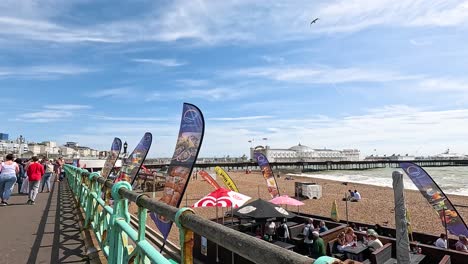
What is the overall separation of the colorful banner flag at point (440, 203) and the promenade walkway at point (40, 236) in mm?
8974

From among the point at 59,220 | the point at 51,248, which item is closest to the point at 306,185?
the point at 59,220

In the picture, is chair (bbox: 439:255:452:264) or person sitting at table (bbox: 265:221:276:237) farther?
person sitting at table (bbox: 265:221:276:237)

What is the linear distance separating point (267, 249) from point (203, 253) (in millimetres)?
8576

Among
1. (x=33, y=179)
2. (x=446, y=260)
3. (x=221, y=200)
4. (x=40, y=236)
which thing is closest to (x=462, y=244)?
(x=446, y=260)

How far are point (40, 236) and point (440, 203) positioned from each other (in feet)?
32.1

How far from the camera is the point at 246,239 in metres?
1.21

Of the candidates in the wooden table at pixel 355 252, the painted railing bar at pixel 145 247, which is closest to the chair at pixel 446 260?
the wooden table at pixel 355 252

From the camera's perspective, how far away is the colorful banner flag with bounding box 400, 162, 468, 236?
9008 millimetres

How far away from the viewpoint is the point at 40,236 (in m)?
5.29

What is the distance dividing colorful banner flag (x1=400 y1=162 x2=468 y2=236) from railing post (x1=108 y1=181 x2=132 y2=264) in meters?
8.93

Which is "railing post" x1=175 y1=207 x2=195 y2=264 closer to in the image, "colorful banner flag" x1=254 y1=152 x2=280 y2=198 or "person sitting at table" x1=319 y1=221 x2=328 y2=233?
"person sitting at table" x1=319 y1=221 x2=328 y2=233

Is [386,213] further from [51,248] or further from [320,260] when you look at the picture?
[320,260]

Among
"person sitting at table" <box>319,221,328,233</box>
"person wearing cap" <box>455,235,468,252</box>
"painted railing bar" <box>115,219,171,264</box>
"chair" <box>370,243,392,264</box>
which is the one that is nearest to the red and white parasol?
"person sitting at table" <box>319,221,328,233</box>

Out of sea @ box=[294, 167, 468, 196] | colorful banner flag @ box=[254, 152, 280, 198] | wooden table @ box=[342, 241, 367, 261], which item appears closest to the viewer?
wooden table @ box=[342, 241, 367, 261]
